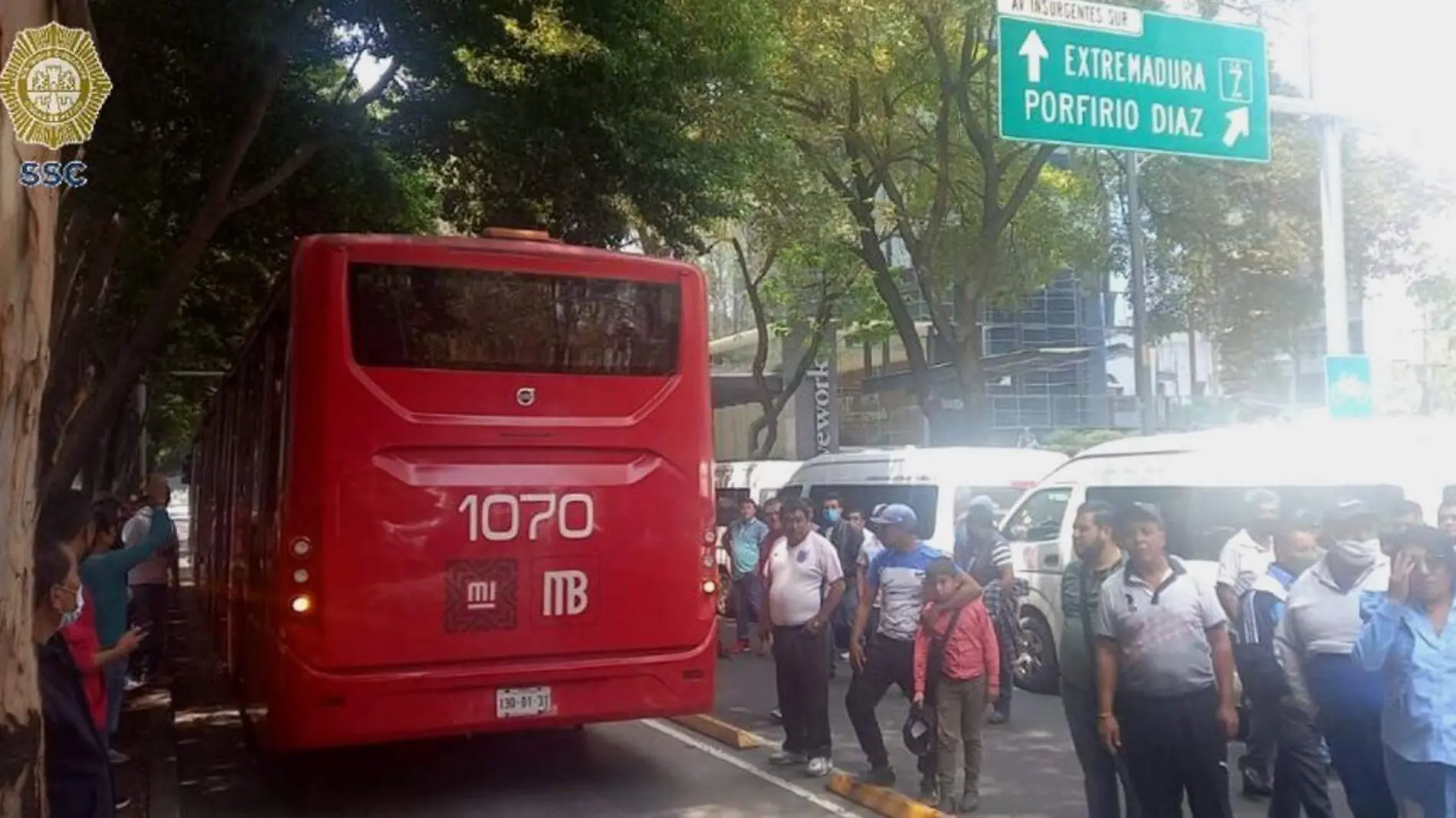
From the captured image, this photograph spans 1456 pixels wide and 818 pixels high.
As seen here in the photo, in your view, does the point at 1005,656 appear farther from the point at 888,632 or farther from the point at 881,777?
the point at 888,632

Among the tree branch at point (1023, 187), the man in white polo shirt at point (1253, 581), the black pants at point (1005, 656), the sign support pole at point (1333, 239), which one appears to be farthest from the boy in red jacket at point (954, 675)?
the tree branch at point (1023, 187)

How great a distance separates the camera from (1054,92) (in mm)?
9562

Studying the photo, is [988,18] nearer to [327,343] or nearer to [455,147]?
[455,147]

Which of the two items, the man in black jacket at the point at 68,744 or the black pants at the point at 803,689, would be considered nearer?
the man in black jacket at the point at 68,744

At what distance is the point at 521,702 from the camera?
23.6ft

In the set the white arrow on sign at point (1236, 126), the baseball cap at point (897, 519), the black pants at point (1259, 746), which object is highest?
the white arrow on sign at point (1236, 126)

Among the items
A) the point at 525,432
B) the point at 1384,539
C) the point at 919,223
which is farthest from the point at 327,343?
the point at 919,223

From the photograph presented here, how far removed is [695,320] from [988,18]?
10.1 meters

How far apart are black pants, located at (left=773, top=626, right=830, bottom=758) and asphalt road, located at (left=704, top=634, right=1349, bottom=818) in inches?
13.4

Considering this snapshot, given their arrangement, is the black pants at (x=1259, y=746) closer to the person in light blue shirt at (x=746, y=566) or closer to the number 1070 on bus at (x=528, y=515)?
the number 1070 on bus at (x=528, y=515)

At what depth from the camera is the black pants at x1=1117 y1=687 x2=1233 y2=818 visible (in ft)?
17.1

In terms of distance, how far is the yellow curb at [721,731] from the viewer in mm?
9070

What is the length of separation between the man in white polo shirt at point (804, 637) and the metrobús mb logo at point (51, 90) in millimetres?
4798

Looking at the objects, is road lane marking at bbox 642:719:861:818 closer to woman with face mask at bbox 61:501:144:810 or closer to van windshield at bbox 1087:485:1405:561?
van windshield at bbox 1087:485:1405:561
